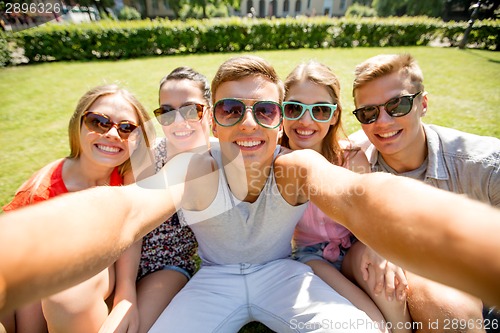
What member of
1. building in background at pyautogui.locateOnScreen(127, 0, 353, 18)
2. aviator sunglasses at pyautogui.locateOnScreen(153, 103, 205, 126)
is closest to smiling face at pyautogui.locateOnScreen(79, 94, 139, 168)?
aviator sunglasses at pyautogui.locateOnScreen(153, 103, 205, 126)

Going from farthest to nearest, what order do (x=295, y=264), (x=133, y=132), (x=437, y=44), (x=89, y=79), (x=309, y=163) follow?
(x=437, y=44) < (x=89, y=79) < (x=133, y=132) < (x=295, y=264) < (x=309, y=163)

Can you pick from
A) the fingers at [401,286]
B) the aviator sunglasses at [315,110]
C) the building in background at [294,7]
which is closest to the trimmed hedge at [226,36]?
the aviator sunglasses at [315,110]

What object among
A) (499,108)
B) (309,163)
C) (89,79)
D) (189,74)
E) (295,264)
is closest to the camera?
(309,163)

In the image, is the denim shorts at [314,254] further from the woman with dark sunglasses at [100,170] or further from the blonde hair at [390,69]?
the blonde hair at [390,69]

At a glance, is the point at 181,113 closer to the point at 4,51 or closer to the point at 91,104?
the point at 91,104

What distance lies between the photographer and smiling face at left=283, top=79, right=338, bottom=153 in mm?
2688

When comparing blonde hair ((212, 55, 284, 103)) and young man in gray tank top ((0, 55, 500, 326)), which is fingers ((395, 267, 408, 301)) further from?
blonde hair ((212, 55, 284, 103))

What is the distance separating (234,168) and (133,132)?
123 cm

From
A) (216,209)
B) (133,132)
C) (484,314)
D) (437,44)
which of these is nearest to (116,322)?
(216,209)

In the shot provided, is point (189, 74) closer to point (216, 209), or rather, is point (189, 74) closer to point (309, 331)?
point (216, 209)

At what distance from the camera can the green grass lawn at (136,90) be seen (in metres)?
6.11

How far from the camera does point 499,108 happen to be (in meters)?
7.84

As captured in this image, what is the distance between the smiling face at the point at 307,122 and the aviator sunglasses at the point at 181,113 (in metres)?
0.94

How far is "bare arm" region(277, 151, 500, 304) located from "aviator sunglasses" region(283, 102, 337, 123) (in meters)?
1.57
